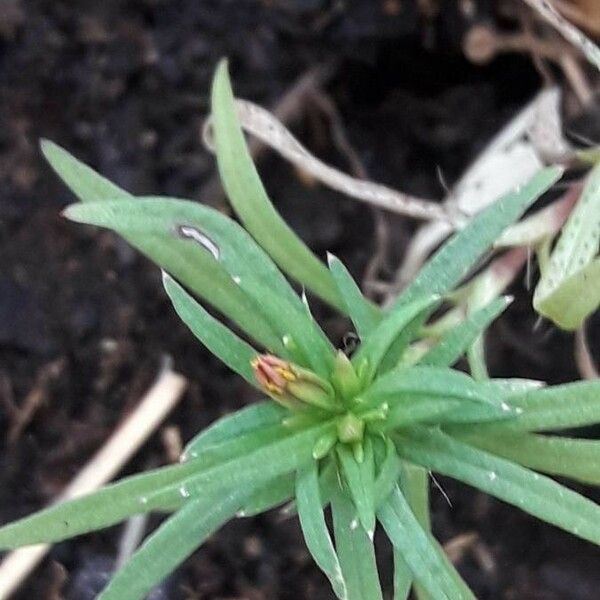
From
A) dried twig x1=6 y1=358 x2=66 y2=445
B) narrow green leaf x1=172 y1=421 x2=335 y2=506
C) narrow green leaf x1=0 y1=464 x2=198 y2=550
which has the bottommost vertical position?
narrow green leaf x1=172 y1=421 x2=335 y2=506

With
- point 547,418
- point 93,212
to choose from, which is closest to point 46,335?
point 93,212

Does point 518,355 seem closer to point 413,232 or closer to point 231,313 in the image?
point 413,232

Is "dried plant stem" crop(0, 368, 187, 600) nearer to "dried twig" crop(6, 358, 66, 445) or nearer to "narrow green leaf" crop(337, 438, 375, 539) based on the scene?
"dried twig" crop(6, 358, 66, 445)

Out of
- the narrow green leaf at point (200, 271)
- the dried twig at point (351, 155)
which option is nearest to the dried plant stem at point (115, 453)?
the dried twig at point (351, 155)

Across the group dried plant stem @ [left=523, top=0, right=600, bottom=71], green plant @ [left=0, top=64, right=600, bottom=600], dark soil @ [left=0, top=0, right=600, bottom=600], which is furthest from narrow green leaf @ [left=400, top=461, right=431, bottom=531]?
dried plant stem @ [left=523, top=0, right=600, bottom=71]

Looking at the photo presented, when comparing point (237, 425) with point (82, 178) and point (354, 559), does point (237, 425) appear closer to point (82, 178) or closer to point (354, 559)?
point (354, 559)
